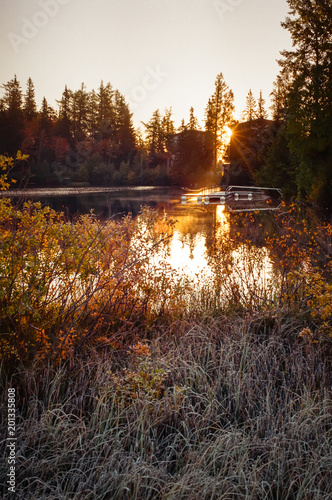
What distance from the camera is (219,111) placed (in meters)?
60.5

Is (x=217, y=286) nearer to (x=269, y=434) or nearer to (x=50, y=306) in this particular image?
(x=50, y=306)

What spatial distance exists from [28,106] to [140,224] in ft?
211

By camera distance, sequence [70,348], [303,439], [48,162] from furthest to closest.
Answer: [48,162] → [70,348] → [303,439]

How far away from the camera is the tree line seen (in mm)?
23953

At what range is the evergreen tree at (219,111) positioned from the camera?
5969 cm

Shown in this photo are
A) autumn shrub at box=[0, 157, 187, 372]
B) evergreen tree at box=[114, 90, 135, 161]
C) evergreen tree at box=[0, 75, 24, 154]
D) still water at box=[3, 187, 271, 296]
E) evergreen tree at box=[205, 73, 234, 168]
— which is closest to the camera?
autumn shrub at box=[0, 157, 187, 372]

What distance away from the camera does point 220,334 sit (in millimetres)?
5305

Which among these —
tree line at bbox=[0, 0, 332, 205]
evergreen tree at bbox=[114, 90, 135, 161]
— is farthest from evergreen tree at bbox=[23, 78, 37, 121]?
evergreen tree at bbox=[114, 90, 135, 161]

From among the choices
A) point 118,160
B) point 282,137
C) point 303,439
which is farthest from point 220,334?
Result: point 118,160

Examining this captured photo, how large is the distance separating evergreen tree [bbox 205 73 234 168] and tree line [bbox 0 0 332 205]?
5.5 inches

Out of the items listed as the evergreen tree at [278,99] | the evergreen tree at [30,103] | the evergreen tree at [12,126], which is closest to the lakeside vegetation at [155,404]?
the evergreen tree at [278,99]

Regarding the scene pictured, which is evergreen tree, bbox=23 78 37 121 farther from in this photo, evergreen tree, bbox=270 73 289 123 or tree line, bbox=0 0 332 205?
evergreen tree, bbox=270 73 289 123

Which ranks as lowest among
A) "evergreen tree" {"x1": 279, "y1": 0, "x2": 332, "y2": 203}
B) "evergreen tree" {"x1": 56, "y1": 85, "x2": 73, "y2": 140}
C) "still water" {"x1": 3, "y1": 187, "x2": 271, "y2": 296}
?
"still water" {"x1": 3, "y1": 187, "x2": 271, "y2": 296}

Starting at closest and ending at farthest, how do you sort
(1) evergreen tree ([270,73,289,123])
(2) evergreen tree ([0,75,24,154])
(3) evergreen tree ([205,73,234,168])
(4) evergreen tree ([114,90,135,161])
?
1. (1) evergreen tree ([270,73,289,123])
2. (2) evergreen tree ([0,75,24,154])
3. (3) evergreen tree ([205,73,234,168])
4. (4) evergreen tree ([114,90,135,161])
